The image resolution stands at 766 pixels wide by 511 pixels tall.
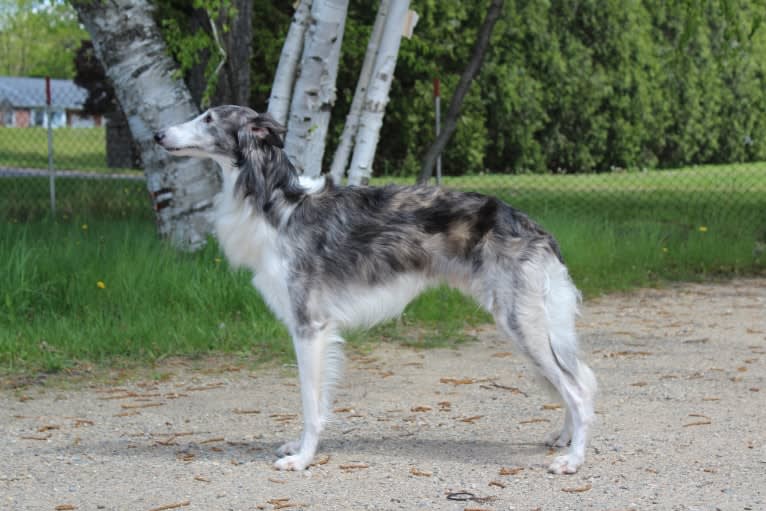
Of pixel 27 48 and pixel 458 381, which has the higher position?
pixel 27 48

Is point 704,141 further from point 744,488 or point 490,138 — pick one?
point 744,488

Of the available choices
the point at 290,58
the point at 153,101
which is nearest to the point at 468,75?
the point at 290,58

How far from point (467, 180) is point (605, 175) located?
151 inches

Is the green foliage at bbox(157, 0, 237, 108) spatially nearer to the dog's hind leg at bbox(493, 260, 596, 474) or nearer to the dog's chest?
the dog's chest

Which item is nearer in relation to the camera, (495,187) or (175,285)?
(175,285)

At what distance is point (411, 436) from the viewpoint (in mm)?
5266

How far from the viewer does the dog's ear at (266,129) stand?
15.8 feet

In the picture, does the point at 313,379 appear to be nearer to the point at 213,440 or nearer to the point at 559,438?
the point at 213,440

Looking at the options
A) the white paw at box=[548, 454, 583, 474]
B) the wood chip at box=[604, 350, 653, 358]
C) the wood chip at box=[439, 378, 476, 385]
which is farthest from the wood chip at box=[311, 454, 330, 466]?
the wood chip at box=[604, 350, 653, 358]

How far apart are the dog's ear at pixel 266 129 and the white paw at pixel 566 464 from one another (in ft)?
6.52

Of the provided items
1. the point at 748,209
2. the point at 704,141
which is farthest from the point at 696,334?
the point at 704,141

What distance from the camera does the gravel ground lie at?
4305 mm

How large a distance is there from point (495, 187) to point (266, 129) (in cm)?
1178

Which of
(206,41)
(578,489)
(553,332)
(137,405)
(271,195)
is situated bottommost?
(137,405)
